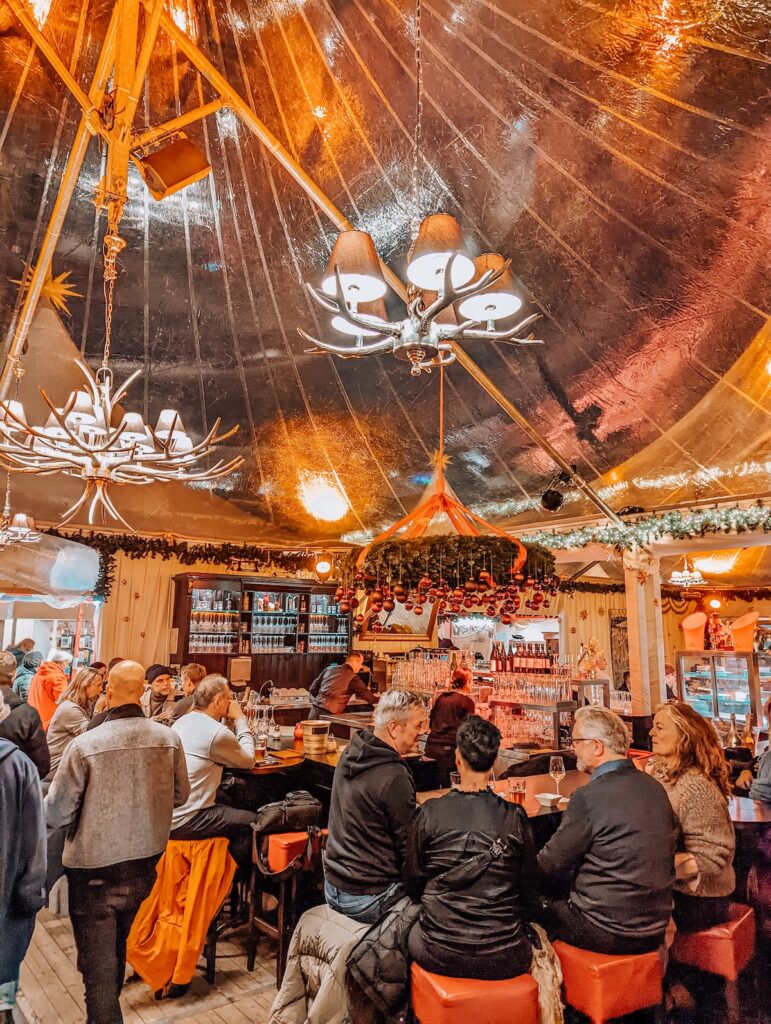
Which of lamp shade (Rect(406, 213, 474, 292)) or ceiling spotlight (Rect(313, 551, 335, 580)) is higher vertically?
lamp shade (Rect(406, 213, 474, 292))

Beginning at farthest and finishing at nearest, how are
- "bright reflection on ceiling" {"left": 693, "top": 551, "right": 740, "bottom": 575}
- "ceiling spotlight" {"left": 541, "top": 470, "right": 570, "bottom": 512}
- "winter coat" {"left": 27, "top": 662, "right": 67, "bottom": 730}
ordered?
"bright reflection on ceiling" {"left": 693, "top": 551, "right": 740, "bottom": 575}, "ceiling spotlight" {"left": 541, "top": 470, "right": 570, "bottom": 512}, "winter coat" {"left": 27, "top": 662, "right": 67, "bottom": 730}

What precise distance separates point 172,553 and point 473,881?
8290mm

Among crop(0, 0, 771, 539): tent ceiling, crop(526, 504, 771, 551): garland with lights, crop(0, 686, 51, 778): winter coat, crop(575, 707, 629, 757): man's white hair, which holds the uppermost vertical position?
crop(0, 0, 771, 539): tent ceiling

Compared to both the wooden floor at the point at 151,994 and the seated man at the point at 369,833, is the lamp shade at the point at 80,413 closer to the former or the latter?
the seated man at the point at 369,833

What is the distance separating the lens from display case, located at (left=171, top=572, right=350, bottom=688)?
31.2 ft

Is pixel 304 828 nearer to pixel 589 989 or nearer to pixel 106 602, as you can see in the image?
pixel 589 989

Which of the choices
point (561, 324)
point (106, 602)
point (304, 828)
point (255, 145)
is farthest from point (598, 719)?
point (106, 602)

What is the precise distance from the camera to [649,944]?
253cm

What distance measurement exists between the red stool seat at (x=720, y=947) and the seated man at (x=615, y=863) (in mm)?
482

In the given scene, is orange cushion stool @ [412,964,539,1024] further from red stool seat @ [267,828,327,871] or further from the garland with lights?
the garland with lights

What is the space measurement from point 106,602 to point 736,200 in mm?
8844

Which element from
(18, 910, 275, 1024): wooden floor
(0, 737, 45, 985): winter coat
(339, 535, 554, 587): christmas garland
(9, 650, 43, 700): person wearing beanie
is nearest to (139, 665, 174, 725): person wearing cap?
(9, 650, 43, 700): person wearing beanie

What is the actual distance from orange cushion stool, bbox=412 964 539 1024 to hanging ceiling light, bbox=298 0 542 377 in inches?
Result: 107

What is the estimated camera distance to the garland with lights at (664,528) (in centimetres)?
664
